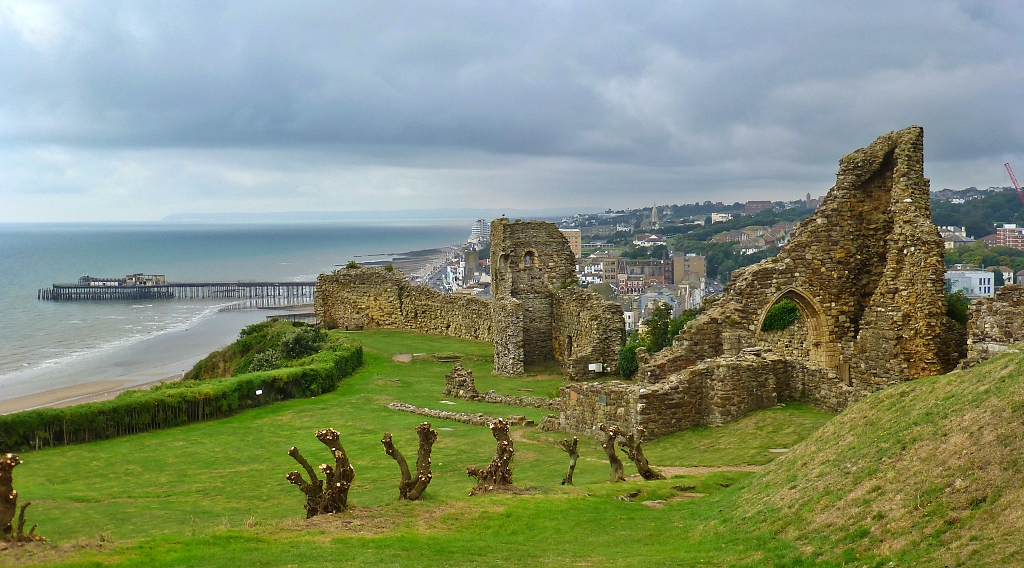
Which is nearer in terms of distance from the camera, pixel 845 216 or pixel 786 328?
pixel 845 216

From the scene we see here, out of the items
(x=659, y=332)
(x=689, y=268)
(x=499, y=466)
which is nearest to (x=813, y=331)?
(x=499, y=466)

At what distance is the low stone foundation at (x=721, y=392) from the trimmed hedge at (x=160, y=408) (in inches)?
497

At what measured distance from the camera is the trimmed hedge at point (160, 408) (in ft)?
67.9

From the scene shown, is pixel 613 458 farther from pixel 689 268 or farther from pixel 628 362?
pixel 689 268

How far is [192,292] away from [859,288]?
109156 mm

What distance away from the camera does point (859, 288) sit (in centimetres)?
2008

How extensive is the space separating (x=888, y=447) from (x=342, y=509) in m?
6.61

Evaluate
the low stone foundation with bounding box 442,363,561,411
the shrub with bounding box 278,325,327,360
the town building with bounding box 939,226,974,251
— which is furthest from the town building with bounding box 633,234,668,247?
the low stone foundation with bounding box 442,363,561,411

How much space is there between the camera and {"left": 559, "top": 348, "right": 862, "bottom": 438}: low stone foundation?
17.1m

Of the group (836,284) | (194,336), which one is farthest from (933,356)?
(194,336)

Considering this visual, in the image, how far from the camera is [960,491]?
23.8ft

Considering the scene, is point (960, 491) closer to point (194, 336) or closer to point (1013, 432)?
point (1013, 432)

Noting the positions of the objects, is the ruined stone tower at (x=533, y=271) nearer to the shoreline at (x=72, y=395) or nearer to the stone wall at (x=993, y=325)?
the shoreline at (x=72, y=395)

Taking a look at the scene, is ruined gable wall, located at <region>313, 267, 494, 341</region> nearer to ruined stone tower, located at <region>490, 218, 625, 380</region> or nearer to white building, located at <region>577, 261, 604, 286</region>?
ruined stone tower, located at <region>490, 218, 625, 380</region>
